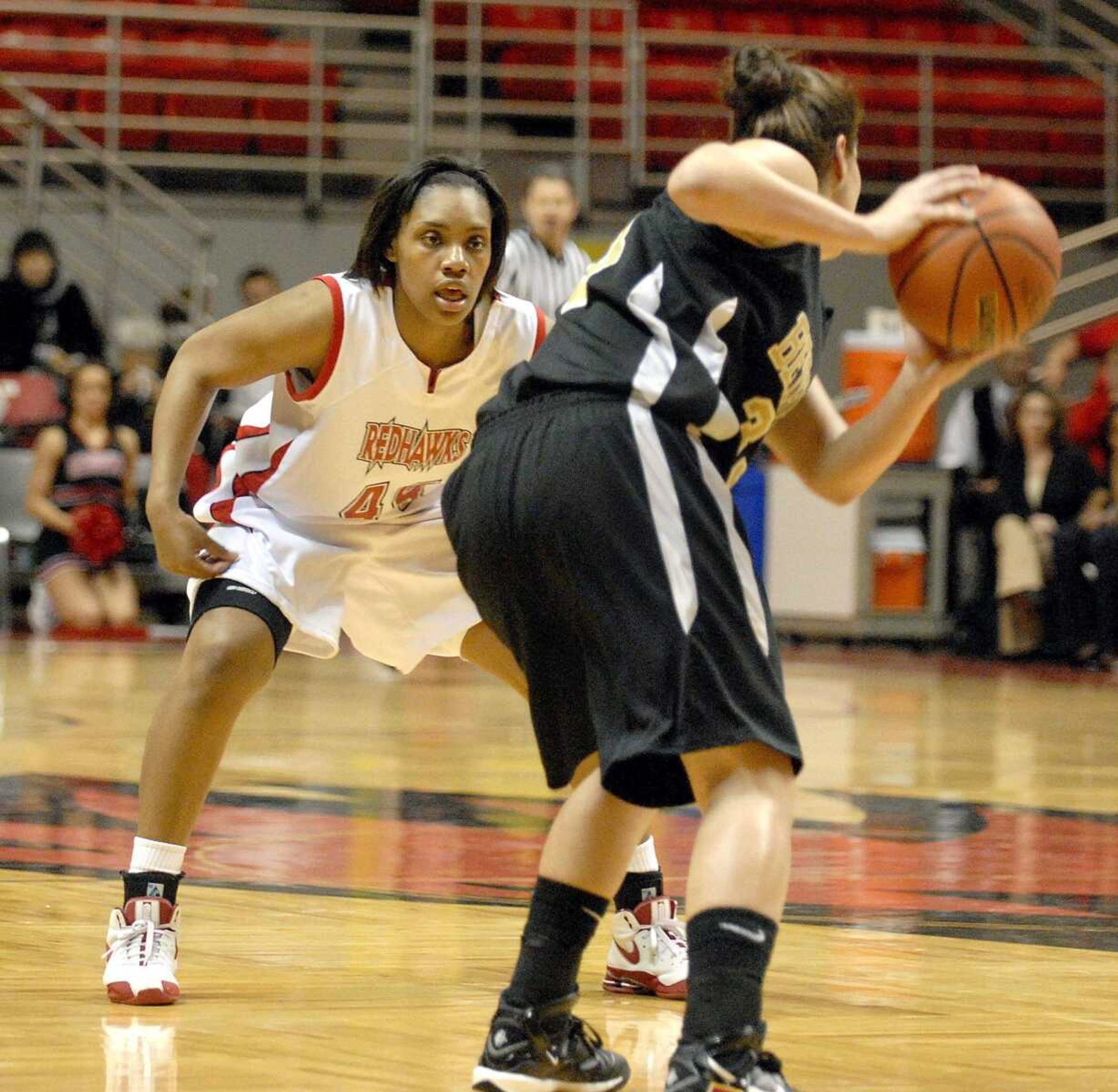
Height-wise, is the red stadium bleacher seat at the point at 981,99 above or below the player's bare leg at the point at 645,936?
above

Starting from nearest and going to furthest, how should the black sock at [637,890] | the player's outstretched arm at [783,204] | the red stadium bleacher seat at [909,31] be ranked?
the player's outstretched arm at [783,204]
the black sock at [637,890]
the red stadium bleacher seat at [909,31]

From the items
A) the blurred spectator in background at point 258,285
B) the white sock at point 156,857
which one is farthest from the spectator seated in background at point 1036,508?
the white sock at point 156,857

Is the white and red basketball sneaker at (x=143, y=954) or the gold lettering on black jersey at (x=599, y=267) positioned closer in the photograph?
the gold lettering on black jersey at (x=599, y=267)

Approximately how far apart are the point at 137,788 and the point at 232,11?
909cm

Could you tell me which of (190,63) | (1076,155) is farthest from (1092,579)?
(190,63)

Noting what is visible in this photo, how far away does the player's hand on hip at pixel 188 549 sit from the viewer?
3270 millimetres

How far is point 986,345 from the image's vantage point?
264 centimetres

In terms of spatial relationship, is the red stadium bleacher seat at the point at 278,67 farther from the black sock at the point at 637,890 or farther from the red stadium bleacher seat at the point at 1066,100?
the black sock at the point at 637,890

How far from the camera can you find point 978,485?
37.9 feet

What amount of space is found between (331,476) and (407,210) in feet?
1.53

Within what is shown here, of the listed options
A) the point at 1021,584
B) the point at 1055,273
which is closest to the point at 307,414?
the point at 1055,273

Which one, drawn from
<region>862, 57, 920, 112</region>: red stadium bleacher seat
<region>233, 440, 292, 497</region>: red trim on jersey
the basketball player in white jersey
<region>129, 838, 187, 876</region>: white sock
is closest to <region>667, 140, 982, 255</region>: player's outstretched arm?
the basketball player in white jersey

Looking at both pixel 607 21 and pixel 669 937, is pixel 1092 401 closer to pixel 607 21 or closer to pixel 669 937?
pixel 607 21

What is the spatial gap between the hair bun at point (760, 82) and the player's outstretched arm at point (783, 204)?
0.11 meters
